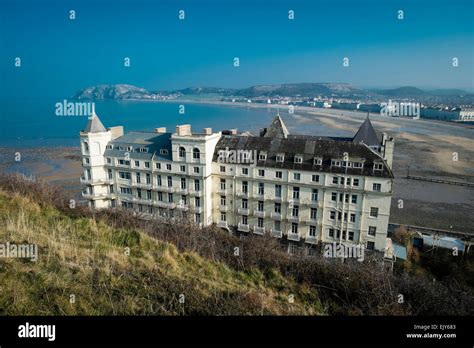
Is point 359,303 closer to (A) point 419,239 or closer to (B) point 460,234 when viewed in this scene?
(A) point 419,239

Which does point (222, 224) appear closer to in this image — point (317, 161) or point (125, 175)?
point (317, 161)

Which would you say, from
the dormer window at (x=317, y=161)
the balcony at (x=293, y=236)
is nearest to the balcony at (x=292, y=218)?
the balcony at (x=293, y=236)

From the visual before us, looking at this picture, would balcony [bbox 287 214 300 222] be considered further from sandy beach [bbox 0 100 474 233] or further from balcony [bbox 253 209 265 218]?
sandy beach [bbox 0 100 474 233]

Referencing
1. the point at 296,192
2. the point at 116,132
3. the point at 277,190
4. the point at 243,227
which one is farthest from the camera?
the point at 116,132

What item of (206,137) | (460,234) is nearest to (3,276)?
(206,137)

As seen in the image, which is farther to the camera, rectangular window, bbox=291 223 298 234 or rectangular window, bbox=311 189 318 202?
rectangular window, bbox=291 223 298 234

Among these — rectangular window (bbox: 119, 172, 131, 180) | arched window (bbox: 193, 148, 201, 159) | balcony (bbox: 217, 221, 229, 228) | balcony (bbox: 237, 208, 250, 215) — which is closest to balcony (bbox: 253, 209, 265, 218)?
balcony (bbox: 237, 208, 250, 215)

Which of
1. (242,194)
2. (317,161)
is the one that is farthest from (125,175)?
(317,161)
